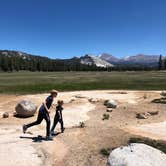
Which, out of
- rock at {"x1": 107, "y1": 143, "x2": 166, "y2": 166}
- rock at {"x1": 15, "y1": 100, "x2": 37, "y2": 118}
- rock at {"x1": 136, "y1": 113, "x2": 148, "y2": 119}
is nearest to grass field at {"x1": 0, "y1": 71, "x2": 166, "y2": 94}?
rock at {"x1": 15, "y1": 100, "x2": 37, "y2": 118}

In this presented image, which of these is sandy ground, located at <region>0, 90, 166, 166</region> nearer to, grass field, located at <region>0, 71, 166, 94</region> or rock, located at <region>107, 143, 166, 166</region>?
rock, located at <region>107, 143, 166, 166</region>

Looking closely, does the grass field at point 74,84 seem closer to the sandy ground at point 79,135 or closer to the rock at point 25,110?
the rock at point 25,110

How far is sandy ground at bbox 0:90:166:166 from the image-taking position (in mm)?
10414

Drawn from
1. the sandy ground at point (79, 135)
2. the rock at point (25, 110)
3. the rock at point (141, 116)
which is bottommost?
the sandy ground at point (79, 135)

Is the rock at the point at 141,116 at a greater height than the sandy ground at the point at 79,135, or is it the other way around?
the rock at the point at 141,116

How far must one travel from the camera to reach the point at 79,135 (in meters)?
13.7

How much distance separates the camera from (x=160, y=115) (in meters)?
19.0

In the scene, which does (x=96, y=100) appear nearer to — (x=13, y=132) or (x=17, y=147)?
(x=13, y=132)

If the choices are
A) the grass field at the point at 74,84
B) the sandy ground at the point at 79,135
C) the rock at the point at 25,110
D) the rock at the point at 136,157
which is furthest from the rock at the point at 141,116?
the grass field at the point at 74,84

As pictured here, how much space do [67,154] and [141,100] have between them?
15.3 m

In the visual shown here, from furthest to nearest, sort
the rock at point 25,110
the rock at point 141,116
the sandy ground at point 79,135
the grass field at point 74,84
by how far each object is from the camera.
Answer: the grass field at point 74,84 → the rock at point 25,110 → the rock at point 141,116 → the sandy ground at point 79,135

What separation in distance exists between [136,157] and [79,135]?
19.8 ft

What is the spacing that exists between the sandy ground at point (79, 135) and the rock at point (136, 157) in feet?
6.52

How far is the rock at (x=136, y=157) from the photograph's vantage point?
7.62 metres
